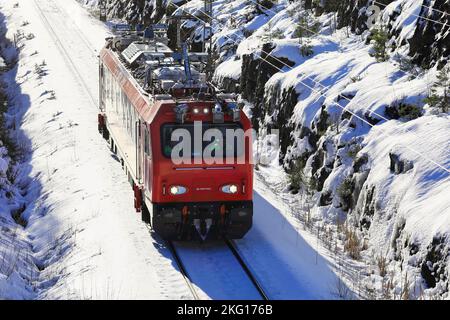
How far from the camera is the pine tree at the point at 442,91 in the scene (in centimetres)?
1683

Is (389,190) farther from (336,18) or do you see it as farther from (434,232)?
(336,18)

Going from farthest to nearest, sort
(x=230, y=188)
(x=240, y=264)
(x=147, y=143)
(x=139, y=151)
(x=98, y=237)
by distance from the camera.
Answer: (x=139, y=151)
(x=98, y=237)
(x=147, y=143)
(x=230, y=188)
(x=240, y=264)

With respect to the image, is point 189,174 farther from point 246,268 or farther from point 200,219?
point 246,268

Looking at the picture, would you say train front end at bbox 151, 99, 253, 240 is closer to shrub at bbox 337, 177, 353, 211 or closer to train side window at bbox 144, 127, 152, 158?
train side window at bbox 144, 127, 152, 158

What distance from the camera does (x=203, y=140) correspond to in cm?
1481

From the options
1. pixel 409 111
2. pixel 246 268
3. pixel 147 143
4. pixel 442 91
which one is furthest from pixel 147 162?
pixel 442 91

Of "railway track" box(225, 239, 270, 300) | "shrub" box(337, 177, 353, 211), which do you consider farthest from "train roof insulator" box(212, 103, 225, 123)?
"shrub" box(337, 177, 353, 211)

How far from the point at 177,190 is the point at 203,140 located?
3.47ft

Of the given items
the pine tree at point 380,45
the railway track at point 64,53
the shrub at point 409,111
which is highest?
the pine tree at point 380,45

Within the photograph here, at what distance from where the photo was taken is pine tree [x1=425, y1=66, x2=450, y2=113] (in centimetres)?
1683

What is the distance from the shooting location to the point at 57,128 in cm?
2555

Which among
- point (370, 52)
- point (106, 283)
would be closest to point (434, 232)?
point (106, 283)

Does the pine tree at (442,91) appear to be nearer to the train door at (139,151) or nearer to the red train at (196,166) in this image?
the red train at (196,166)

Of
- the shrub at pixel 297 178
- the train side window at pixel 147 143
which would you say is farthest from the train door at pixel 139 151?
the shrub at pixel 297 178
